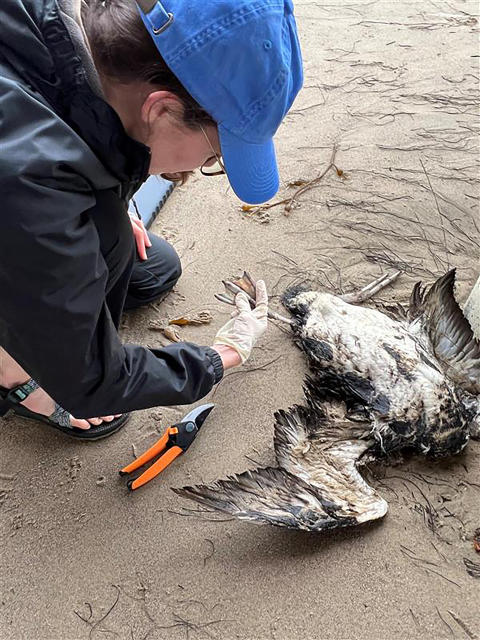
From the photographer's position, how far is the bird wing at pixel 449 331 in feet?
7.47

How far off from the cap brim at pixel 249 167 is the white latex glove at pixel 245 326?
2.08 feet

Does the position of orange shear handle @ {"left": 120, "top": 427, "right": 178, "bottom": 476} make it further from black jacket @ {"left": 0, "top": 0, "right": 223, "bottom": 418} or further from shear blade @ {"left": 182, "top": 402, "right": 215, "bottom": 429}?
black jacket @ {"left": 0, "top": 0, "right": 223, "bottom": 418}

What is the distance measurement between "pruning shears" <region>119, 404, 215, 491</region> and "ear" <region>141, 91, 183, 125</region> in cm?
117

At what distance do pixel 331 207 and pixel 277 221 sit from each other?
33 cm

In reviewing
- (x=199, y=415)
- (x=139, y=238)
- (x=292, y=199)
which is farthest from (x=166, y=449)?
(x=292, y=199)

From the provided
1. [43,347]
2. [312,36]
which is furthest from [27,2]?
[312,36]

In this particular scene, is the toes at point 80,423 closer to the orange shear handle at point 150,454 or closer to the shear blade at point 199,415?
the orange shear handle at point 150,454

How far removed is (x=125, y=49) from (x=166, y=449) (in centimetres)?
139

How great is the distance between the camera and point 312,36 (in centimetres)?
436

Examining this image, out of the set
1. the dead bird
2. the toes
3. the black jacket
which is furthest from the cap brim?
the toes

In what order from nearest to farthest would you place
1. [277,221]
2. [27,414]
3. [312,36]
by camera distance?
[27,414] < [277,221] < [312,36]

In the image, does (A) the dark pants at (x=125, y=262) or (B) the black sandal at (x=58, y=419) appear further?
(B) the black sandal at (x=58, y=419)

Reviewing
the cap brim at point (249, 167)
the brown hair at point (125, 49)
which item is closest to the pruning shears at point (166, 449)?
the cap brim at point (249, 167)

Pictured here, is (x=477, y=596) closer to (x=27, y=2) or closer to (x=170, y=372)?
(x=170, y=372)
